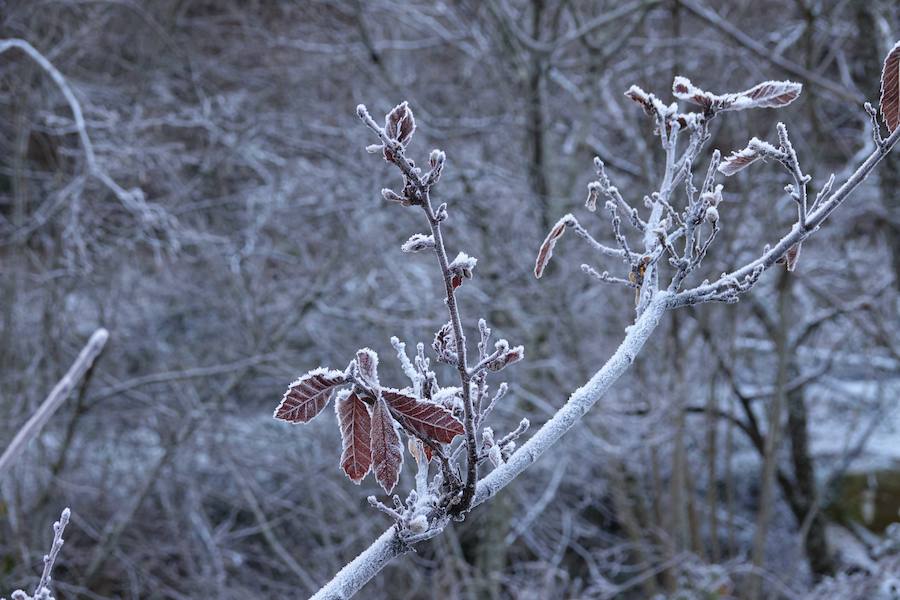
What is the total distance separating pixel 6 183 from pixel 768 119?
5.76 meters

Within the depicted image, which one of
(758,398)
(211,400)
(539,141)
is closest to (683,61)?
(539,141)

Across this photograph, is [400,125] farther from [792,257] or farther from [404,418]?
[792,257]

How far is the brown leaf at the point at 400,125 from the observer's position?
72 centimetres

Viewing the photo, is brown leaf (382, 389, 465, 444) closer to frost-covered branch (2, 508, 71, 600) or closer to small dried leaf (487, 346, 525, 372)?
small dried leaf (487, 346, 525, 372)

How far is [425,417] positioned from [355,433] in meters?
0.07

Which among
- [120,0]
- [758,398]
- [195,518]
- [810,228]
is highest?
[120,0]

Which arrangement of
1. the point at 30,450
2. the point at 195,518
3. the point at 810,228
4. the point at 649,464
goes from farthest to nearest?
the point at 649,464 < the point at 195,518 < the point at 30,450 < the point at 810,228

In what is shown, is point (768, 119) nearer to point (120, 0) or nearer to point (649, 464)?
point (649, 464)

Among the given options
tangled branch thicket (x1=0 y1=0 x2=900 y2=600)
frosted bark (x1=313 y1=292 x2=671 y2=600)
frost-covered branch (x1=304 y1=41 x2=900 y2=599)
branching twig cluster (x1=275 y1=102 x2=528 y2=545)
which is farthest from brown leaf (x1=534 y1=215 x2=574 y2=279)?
tangled branch thicket (x1=0 y1=0 x2=900 y2=600)

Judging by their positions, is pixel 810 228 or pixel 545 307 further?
pixel 545 307

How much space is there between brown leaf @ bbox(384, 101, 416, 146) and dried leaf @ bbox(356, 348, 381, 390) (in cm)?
19

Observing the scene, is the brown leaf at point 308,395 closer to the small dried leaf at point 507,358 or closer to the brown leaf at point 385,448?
the brown leaf at point 385,448

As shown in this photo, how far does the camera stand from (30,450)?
18.0ft

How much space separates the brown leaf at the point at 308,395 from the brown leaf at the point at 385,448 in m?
0.04
